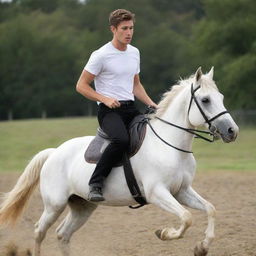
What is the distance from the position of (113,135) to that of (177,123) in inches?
29.3

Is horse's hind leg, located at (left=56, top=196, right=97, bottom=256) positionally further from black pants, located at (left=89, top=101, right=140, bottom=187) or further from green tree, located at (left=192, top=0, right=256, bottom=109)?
green tree, located at (left=192, top=0, right=256, bottom=109)

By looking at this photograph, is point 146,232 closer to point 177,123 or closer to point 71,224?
point 71,224

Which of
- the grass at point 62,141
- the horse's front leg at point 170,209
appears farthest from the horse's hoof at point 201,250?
the grass at point 62,141

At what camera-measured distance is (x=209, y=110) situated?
733 cm

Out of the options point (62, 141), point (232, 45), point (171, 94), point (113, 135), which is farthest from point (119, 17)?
point (232, 45)

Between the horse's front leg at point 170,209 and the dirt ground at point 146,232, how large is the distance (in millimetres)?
1504

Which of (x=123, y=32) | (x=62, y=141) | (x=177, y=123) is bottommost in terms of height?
(x=62, y=141)

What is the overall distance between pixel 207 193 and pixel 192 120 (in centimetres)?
712

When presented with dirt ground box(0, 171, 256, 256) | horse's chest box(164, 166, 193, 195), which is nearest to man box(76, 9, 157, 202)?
horse's chest box(164, 166, 193, 195)

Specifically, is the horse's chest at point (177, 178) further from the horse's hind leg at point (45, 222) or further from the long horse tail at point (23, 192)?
the long horse tail at point (23, 192)

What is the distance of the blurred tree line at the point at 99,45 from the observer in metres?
47.1

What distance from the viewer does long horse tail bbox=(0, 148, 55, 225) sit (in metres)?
9.03

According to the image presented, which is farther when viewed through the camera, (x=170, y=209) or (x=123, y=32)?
(x=123, y=32)

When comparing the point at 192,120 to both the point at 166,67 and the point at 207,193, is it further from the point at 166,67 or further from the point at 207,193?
the point at 166,67
